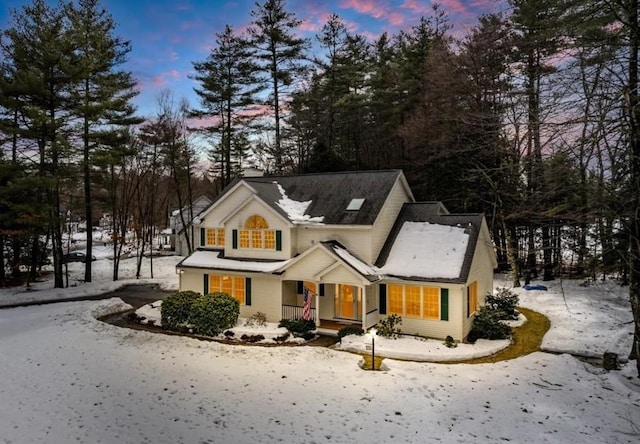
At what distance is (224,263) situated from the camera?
60.8 ft

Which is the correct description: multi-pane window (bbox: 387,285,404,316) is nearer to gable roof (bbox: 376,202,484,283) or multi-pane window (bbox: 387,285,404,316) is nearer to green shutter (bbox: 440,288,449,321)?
gable roof (bbox: 376,202,484,283)

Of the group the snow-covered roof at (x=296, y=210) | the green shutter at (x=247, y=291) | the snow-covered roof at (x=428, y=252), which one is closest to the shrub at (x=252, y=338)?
the green shutter at (x=247, y=291)

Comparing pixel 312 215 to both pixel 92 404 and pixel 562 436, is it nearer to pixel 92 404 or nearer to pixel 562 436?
pixel 92 404

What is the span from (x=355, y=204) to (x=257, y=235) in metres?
4.95

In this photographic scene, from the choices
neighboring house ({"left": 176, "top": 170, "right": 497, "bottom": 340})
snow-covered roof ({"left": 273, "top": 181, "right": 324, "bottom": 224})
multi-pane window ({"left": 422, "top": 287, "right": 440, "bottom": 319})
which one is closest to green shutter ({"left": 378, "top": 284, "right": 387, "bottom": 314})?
neighboring house ({"left": 176, "top": 170, "right": 497, "bottom": 340})

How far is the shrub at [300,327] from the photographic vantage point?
50.3ft

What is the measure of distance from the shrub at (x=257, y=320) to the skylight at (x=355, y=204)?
242 inches

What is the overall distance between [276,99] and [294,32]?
5.16 meters

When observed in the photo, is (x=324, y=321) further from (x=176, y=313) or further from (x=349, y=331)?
(x=176, y=313)

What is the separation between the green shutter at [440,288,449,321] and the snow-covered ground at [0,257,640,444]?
2739 millimetres

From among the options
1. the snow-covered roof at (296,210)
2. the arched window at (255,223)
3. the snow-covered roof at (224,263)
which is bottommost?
the snow-covered roof at (224,263)

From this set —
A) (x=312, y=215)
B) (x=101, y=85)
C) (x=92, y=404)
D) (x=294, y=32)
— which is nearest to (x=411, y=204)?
(x=312, y=215)

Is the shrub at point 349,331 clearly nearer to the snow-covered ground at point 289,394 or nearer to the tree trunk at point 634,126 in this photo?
the snow-covered ground at point 289,394

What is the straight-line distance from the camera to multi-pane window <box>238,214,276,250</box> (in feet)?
60.6
